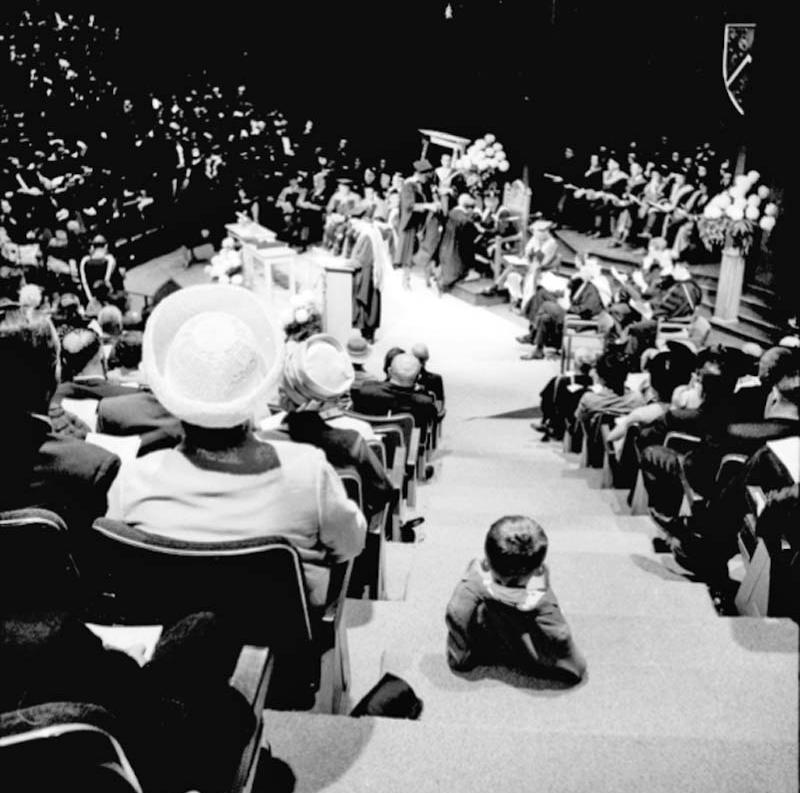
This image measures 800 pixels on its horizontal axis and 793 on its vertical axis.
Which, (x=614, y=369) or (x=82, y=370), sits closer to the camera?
(x=82, y=370)

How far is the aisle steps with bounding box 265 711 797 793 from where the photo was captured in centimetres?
196

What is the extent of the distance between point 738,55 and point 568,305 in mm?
3069

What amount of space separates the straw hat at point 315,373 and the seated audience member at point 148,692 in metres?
1.18

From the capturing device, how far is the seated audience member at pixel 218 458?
185 cm

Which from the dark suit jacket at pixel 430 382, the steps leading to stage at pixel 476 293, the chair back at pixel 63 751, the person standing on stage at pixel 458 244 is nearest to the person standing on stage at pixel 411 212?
the person standing on stage at pixel 458 244

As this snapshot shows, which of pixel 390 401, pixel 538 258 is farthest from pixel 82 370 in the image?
pixel 538 258

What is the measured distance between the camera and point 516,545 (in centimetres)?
245

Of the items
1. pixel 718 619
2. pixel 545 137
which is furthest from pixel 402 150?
pixel 718 619

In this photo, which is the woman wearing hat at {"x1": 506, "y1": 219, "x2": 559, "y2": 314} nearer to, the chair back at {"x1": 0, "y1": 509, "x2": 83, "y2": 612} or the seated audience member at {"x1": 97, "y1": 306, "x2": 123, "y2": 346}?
the seated audience member at {"x1": 97, "y1": 306, "x2": 123, "y2": 346}

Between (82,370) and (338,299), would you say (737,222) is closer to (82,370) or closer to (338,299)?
(338,299)

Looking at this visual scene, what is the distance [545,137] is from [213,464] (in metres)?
14.4

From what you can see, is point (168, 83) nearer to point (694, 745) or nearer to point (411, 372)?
point (411, 372)

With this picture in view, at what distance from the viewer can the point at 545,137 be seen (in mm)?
15109

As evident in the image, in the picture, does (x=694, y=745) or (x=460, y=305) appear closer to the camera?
(x=694, y=745)
